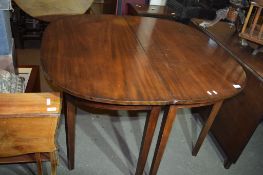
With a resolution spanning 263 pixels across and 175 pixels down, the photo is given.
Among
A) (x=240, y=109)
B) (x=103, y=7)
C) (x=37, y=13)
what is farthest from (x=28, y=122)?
(x=103, y=7)

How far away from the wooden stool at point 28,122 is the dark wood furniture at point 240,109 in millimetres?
1016

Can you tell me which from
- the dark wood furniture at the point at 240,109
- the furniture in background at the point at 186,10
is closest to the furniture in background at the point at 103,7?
the furniture in background at the point at 186,10

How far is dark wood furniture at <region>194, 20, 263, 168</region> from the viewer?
4.42 feet

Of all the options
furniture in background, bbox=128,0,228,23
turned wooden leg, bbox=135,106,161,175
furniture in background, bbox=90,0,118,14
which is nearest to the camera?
turned wooden leg, bbox=135,106,161,175

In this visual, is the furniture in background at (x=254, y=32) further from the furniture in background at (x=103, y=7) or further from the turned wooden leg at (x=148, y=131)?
the furniture in background at (x=103, y=7)

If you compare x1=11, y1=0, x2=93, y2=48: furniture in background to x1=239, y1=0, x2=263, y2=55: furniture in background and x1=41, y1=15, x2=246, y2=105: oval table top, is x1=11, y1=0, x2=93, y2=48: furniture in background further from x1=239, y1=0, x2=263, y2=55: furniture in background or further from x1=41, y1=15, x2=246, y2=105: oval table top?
x1=239, y1=0, x2=263, y2=55: furniture in background

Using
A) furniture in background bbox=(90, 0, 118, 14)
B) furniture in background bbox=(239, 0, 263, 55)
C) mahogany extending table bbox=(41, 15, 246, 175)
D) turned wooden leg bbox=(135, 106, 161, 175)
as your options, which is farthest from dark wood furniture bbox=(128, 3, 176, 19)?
turned wooden leg bbox=(135, 106, 161, 175)

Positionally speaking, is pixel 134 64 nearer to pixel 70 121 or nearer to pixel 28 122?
pixel 70 121

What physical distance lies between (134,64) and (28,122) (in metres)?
0.52

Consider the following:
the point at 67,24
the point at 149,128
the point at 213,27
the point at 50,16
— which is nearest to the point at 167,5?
the point at 213,27

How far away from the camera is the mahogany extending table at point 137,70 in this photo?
0.97 metres

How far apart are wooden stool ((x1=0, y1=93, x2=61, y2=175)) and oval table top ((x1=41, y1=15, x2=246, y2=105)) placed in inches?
4.0

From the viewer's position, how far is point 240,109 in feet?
4.81

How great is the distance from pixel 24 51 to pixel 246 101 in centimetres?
210
